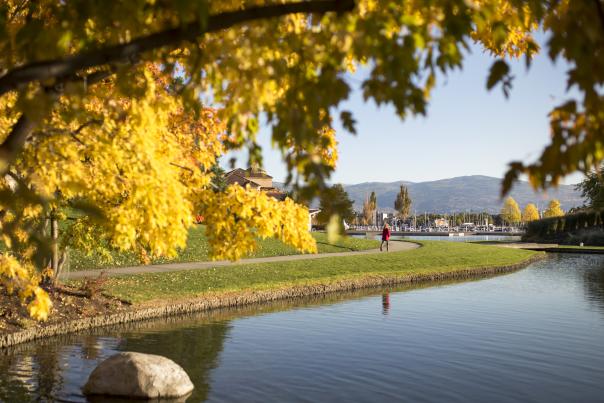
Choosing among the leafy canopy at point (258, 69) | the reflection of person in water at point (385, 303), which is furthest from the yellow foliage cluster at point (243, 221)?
the reflection of person in water at point (385, 303)

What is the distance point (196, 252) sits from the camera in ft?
104

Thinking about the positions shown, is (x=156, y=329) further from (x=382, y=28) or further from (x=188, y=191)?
(x=382, y=28)

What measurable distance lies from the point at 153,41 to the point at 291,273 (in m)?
22.1

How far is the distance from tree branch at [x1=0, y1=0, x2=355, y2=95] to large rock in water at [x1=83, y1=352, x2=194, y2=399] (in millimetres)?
7498

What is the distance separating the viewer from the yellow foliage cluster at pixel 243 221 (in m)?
7.73

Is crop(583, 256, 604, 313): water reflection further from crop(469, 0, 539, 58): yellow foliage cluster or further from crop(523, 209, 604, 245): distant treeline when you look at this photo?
crop(523, 209, 604, 245): distant treeline

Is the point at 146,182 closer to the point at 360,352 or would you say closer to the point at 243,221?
the point at 243,221

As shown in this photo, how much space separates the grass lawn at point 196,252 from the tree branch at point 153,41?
38.6 feet

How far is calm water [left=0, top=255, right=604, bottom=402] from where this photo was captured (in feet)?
38.0

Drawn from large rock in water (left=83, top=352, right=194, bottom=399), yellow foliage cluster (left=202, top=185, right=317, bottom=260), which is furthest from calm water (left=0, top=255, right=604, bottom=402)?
yellow foliage cluster (left=202, top=185, right=317, bottom=260)

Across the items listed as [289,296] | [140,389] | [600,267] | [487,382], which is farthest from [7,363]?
[600,267]

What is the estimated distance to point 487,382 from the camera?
1217 cm

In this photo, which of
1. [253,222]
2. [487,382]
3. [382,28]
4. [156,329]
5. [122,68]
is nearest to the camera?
[382,28]

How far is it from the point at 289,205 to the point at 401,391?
5271mm
